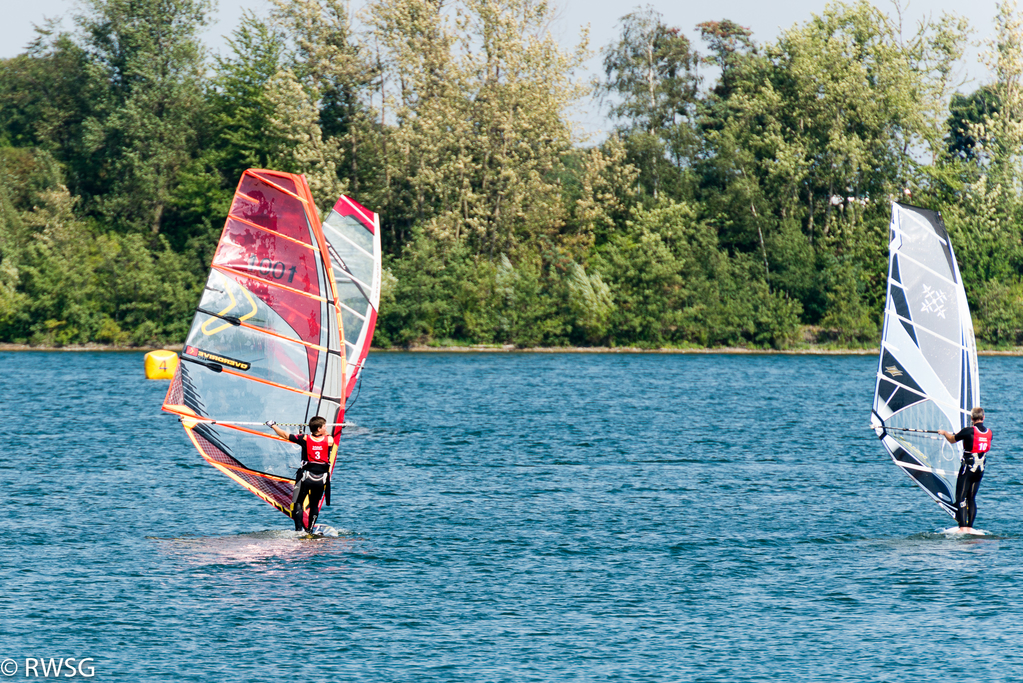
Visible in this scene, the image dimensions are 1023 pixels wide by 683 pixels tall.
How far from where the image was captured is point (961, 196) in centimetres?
8644

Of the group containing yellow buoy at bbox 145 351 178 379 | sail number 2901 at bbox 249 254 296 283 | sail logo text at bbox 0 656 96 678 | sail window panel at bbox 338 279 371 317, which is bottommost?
sail logo text at bbox 0 656 96 678

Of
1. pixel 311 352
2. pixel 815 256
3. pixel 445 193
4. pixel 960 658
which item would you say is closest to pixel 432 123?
pixel 445 193

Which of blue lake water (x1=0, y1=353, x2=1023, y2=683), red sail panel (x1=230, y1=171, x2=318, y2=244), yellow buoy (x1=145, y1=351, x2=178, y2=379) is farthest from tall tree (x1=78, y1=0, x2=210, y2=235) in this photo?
red sail panel (x1=230, y1=171, x2=318, y2=244)

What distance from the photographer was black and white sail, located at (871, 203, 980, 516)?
24.6 metres

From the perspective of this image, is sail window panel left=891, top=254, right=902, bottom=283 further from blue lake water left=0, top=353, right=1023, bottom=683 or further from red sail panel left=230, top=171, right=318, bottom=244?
red sail panel left=230, top=171, right=318, bottom=244

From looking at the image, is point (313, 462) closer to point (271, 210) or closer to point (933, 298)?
point (271, 210)

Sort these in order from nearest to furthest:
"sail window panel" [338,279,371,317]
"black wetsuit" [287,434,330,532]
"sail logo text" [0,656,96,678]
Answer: "sail logo text" [0,656,96,678]
"black wetsuit" [287,434,330,532]
"sail window panel" [338,279,371,317]

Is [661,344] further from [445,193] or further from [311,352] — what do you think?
[311,352]

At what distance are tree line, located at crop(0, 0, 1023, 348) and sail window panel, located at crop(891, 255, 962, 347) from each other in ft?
193

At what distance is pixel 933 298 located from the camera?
24.7 metres

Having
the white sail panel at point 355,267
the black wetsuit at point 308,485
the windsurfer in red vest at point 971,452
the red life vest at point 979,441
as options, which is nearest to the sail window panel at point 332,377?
the black wetsuit at point 308,485

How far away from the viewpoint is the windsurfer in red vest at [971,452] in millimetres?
23453

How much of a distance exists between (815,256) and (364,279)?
5465cm

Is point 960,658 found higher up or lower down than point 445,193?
lower down
